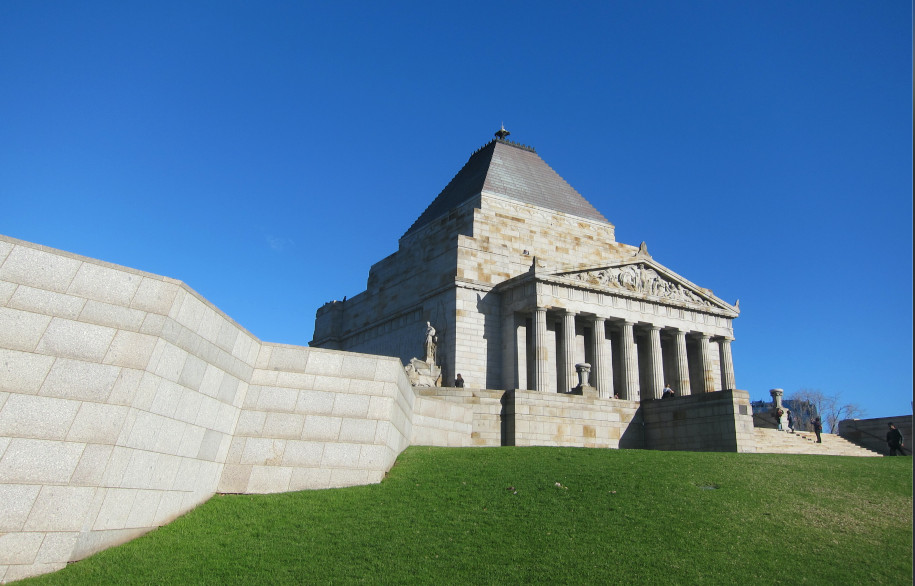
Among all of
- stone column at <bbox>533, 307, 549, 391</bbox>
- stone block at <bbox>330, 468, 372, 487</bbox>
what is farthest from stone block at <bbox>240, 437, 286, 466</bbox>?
stone column at <bbox>533, 307, 549, 391</bbox>

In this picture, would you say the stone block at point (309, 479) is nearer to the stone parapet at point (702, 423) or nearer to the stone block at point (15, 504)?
the stone block at point (15, 504)

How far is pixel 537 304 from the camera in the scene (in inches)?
1426

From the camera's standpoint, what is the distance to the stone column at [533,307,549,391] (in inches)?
1400

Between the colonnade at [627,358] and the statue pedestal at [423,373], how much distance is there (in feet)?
20.3

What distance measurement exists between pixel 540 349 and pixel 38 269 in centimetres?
2692

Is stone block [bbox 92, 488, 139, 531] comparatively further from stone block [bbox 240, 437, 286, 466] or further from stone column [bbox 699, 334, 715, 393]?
stone column [bbox 699, 334, 715, 393]

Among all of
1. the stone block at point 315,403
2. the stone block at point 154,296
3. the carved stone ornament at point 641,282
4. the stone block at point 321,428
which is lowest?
the stone block at point 321,428

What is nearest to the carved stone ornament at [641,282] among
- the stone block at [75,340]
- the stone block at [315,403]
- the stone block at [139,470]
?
the stone block at [315,403]

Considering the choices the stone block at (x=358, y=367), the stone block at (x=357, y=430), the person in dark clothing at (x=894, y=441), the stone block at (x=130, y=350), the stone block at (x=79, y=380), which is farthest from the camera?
the person in dark clothing at (x=894, y=441)

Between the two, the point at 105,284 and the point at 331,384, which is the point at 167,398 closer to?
the point at 105,284

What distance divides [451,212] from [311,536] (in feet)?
111

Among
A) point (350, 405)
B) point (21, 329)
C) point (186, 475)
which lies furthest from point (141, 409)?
point (350, 405)

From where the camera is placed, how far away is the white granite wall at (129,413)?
414 inches

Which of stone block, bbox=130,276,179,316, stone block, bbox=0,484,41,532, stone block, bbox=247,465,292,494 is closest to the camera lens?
stone block, bbox=0,484,41,532
